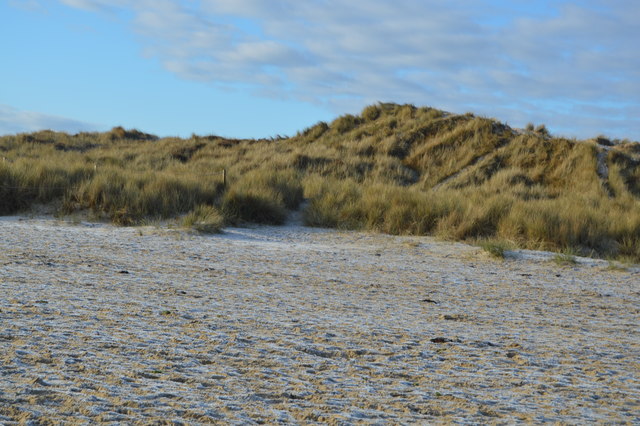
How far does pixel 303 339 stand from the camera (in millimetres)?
4848

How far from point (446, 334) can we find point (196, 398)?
7.46 ft

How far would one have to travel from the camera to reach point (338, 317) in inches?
223

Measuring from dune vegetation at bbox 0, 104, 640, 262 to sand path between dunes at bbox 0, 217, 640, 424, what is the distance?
288cm

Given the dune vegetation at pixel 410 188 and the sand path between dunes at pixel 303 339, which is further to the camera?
the dune vegetation at pixel 410 188

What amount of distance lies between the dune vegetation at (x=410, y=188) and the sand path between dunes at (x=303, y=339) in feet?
9.45

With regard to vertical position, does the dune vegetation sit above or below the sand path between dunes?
above

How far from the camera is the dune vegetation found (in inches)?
465

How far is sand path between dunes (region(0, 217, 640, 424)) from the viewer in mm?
3584

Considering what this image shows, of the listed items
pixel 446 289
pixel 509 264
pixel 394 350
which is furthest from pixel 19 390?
pixel 509 264

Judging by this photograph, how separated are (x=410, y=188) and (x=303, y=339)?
39.2 ft

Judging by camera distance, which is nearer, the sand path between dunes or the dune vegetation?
the sand path between dunes

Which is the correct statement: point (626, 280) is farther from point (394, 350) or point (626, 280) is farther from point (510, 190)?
point (510, 190)

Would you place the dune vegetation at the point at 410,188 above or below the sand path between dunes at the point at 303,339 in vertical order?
above

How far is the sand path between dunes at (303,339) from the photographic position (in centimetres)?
358
